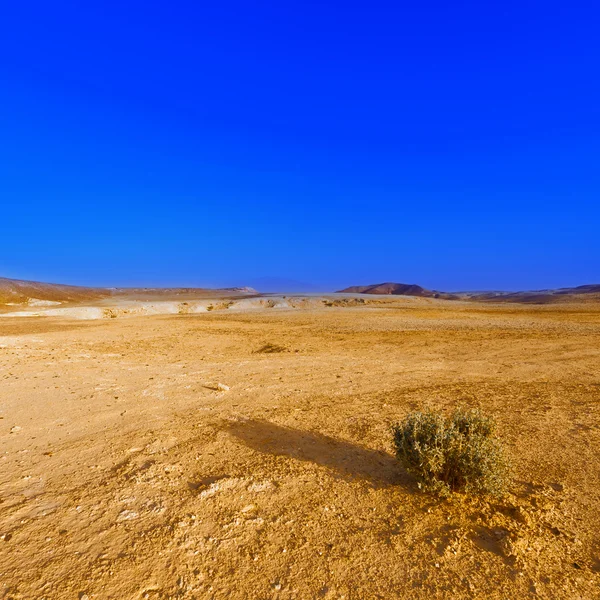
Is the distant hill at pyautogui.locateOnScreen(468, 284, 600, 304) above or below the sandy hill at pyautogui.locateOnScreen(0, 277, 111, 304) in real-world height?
above

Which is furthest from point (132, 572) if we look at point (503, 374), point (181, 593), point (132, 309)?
point (132, 309)

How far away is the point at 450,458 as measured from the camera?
3885 millimetres

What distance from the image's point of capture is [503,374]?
896 cm

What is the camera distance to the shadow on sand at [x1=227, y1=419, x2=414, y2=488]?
4.29 meters

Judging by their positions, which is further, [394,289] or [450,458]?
[394,289]

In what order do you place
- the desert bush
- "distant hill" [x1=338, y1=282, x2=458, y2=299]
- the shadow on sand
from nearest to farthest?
the desert bush < the shadow on sand < "distant hill" [x1=338, y1=282, x2=458, y2=299]

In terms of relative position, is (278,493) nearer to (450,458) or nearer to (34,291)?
(450,458)

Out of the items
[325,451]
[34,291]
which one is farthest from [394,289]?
[325,451]

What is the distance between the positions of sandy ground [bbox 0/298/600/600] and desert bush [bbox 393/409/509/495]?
0.53 feet

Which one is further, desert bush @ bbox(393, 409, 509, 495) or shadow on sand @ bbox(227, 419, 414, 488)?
shadow on sand @ bbox(227, 419, 414, 488)

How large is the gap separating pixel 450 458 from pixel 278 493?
1762mm

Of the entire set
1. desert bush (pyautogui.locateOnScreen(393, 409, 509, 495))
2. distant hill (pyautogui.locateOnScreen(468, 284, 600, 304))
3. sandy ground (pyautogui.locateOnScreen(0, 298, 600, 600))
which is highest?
distant hill (pyautogui.locateOnScreen(468, 284, 600, 304))

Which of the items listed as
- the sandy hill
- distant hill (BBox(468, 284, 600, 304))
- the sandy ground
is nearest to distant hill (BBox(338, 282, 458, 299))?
distant hill (BBox(468, 284, 600, 304))

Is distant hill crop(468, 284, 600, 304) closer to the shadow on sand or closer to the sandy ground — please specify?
the sandy ground
